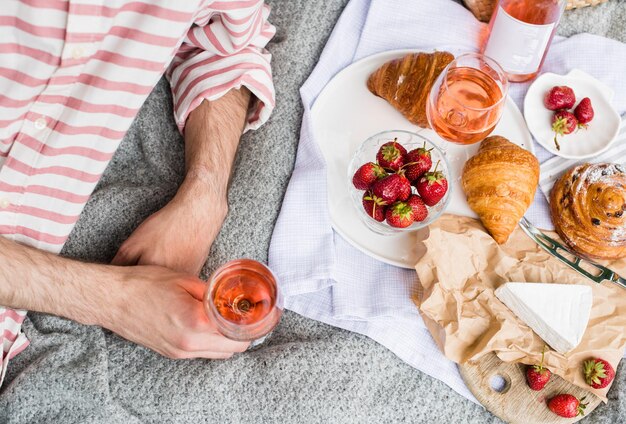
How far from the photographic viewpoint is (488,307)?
0.96 m

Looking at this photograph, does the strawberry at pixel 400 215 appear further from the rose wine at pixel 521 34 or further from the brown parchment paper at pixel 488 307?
the rose wine at pixel 521 34

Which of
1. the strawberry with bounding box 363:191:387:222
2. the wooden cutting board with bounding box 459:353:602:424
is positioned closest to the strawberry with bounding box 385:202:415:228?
the strawberry with bounding box 363:191:387:222

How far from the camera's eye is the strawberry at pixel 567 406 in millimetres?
963

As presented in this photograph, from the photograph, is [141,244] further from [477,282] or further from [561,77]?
[561,77]

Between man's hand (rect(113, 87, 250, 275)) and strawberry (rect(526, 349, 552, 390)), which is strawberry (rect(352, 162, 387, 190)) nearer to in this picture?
man's hand (rect(113, 87, 250, 275))

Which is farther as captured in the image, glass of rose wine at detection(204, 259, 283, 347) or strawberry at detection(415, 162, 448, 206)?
strawberry at detection(415, 162, 448, 206)

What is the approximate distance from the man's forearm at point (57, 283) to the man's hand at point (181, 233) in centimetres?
6

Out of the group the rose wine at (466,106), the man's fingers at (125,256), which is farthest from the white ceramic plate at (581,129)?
the man's fingers at (125,256)

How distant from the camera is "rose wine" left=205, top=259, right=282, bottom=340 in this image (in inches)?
30.9

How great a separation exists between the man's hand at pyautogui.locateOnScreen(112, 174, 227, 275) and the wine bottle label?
54 cm

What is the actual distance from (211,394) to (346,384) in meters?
0.21

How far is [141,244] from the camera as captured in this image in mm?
955

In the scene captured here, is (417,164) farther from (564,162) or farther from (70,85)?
(70,85)

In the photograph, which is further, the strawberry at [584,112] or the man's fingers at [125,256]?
the strawberry at [584,112]
